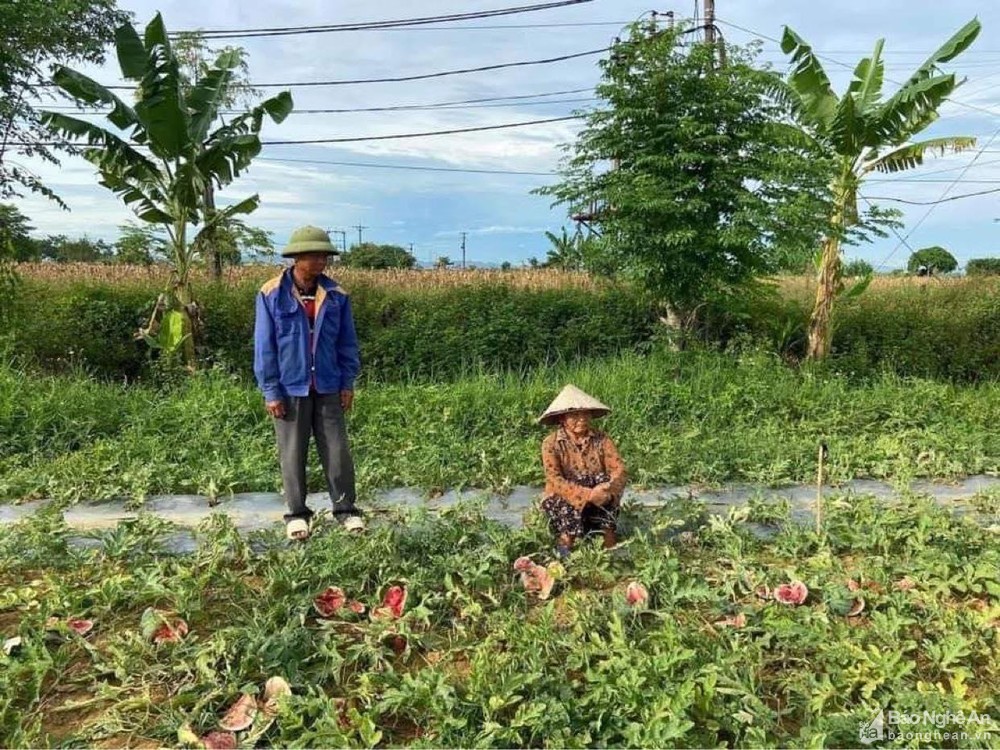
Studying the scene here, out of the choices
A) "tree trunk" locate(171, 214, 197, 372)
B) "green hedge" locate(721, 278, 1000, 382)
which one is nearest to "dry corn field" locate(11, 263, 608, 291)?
"tree trunk" locate(171, 214, 197, 372)

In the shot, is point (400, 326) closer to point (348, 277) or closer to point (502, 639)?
point (348, 277)

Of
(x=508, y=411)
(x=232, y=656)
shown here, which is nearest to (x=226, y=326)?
(x=508, y=411)

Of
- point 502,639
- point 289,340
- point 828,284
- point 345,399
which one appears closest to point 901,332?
point 828,284

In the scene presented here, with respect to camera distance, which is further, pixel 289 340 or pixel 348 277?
pixel 348 277

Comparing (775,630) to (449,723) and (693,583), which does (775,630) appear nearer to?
(693,583)

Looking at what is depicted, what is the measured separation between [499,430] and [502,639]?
3428mm

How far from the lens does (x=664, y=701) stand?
2145 mm

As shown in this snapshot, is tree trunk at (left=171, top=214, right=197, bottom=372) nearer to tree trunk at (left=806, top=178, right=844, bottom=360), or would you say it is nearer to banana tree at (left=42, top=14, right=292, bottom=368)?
banana tree at (left=42, top=14, right=292, bottom=368)

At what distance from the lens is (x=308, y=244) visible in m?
3.74

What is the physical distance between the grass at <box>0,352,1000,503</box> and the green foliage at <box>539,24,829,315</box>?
123 centimetres

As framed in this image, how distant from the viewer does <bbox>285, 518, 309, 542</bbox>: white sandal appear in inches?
145

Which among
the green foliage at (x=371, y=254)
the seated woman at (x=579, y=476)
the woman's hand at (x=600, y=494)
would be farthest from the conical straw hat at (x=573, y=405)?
the green foliage at (x=371, y=254)

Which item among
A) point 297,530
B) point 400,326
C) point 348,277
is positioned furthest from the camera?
point 348,277

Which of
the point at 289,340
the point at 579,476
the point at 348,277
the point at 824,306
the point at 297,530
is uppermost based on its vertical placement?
the point at 348,277
